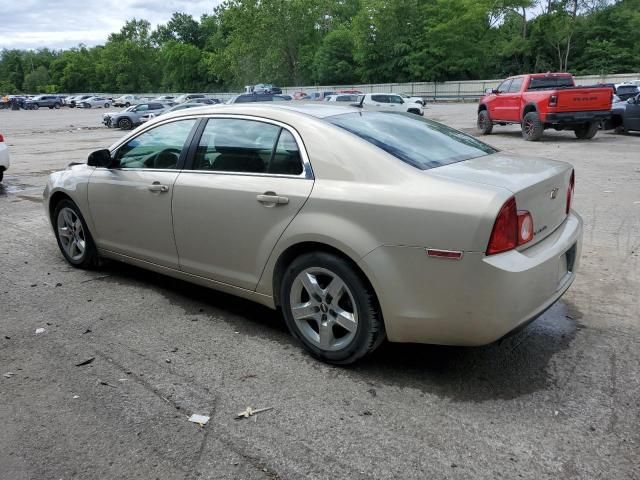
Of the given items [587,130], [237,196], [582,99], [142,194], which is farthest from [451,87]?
[237,196]

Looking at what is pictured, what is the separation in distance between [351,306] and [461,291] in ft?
2.37

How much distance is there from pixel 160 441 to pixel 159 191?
2.09m

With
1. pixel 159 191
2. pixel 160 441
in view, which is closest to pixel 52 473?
pixel 160 441

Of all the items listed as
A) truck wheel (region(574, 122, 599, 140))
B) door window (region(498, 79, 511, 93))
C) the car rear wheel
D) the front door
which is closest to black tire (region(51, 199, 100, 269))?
the car rear wheel

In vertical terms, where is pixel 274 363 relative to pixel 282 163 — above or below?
below

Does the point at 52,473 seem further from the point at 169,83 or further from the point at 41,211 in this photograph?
the point at 169,83

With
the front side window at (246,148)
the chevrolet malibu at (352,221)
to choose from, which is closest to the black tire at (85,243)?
the chevrolet malibu at (352,221)

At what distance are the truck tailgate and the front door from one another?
13.6 meters

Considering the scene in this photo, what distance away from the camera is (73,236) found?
5492mm

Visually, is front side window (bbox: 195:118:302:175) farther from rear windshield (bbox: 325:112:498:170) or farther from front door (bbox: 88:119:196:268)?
rear windshield (bbox: 325:112:498:170)

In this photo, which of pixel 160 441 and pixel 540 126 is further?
pixel 540 126

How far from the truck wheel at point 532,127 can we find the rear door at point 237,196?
14.0 m

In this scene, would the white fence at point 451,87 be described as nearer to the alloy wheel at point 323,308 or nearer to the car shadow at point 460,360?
the car shadow at point 460,360

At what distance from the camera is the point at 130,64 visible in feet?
376
